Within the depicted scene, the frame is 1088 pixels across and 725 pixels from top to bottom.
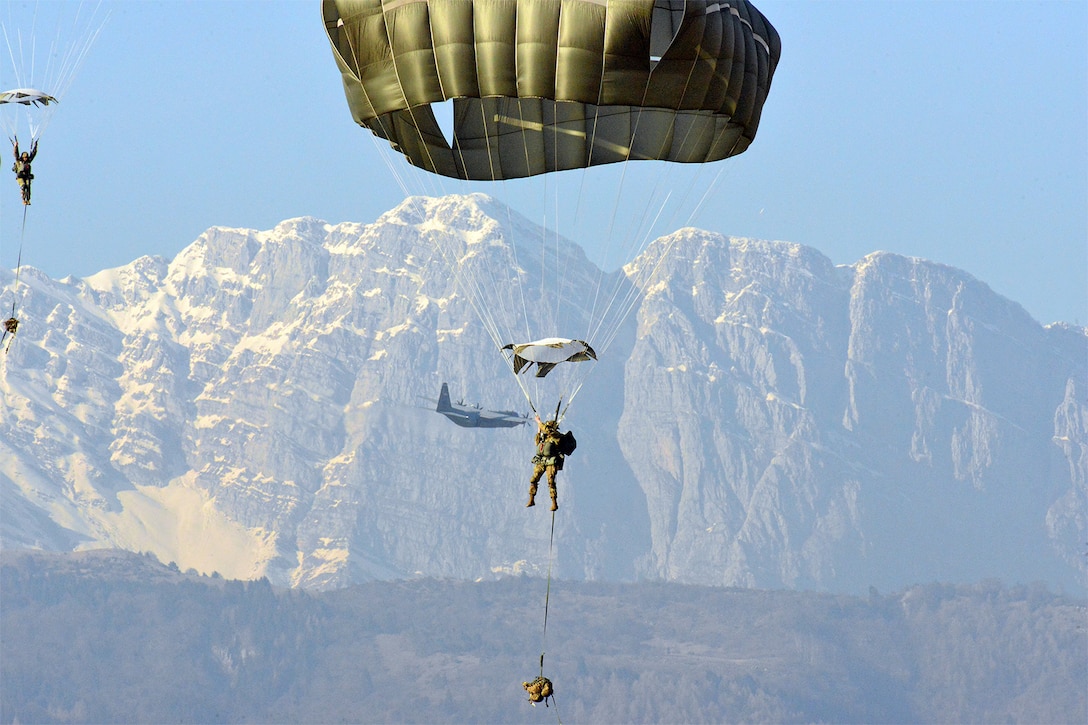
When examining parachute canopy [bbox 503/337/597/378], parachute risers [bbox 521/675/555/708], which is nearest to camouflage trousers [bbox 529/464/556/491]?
parachute canopy [bbox 503/337/597/378]

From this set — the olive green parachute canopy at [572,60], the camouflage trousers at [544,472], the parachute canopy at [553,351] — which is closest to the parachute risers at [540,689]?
the camouflage trousers at [544,472]

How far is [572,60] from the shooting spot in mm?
52125

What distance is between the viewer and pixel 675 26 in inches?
2090

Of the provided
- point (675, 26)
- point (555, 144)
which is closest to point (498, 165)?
point (555, 144)

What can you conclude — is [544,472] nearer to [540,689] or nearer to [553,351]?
[553,351]

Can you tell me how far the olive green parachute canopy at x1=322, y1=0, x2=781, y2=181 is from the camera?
171 ft

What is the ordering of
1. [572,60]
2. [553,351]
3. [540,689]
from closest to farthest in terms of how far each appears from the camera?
[540,689] < [572,60] < [553,351]

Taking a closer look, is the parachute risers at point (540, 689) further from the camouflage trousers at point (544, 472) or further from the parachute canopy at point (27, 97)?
the parachute canopy at point (27, 97)

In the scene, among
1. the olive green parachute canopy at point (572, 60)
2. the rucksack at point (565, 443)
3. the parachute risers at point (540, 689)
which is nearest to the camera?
the parachute risers at point (540, 689)

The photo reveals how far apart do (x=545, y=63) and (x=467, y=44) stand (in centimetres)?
242

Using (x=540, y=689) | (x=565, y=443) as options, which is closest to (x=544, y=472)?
(x=565, y=443)

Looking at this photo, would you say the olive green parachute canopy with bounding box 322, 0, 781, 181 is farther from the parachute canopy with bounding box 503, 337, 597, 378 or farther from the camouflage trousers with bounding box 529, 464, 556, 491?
the camouflage trousers with bounding box 529, 464, 556, 491

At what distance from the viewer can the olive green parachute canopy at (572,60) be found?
2051 inches

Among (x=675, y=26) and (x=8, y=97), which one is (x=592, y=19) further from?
(x=8, y=97)
